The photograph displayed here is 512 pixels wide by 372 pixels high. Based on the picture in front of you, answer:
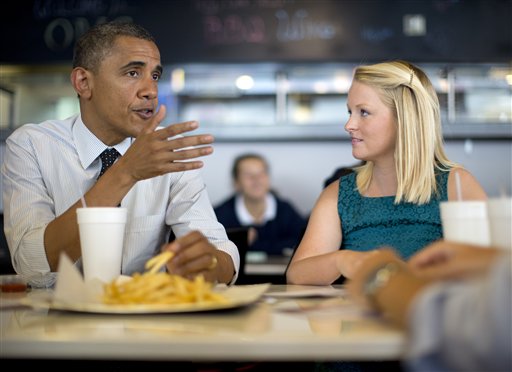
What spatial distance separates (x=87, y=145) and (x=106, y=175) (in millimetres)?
458

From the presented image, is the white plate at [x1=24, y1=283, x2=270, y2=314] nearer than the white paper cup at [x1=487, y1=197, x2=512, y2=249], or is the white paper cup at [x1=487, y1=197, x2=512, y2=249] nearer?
the white plate at [x1=24, y1=283, x2=270, y2=314]

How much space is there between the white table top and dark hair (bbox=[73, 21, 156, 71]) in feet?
3.81

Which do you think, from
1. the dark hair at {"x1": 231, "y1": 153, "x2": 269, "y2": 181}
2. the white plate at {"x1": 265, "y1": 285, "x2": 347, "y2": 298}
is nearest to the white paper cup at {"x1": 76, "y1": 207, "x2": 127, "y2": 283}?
the white plate at {"x1": 265, "y1": 285, "x2": 347, "y2": 298}

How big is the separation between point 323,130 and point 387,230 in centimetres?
267

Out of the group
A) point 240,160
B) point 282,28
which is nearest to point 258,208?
point 240,160

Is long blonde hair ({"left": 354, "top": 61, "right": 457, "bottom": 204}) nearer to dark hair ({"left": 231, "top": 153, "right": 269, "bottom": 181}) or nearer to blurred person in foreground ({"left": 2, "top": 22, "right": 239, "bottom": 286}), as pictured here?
Result: blurred person in foreground ({"left": 2, "top": 22, "right": 239, "bottom": 286})

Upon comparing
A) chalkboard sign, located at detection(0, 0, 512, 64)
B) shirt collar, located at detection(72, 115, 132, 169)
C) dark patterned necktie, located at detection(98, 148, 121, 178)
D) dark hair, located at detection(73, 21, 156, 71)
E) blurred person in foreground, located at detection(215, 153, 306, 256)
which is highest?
chalkboard sign, located at detection(0, 0, 512, 64)

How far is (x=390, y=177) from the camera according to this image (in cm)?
201

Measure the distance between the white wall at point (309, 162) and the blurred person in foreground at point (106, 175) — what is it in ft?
9.05

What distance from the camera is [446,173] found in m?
1.95

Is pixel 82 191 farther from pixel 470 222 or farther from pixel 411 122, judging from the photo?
pixel 470 222

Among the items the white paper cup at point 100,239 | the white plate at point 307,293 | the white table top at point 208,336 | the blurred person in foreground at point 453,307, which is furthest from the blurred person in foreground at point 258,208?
the blurred person in foreground at point 453,307

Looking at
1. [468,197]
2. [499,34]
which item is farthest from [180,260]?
[499,34]

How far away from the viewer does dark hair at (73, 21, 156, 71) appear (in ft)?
6.79
